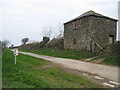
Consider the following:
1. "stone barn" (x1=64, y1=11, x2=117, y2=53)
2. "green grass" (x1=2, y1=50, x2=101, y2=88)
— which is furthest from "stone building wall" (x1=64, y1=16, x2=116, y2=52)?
"green grass" (x1=2, y1=50, x2=101, y2=88)

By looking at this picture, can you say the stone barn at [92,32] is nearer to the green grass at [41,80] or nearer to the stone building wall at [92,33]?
the stone building wall at [92,33]

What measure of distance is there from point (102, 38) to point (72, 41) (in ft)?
20.2

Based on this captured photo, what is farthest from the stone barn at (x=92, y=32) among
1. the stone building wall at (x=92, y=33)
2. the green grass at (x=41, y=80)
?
the green grass at (x=41, y=80)

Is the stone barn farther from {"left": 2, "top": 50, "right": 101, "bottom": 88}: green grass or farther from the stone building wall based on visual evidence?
{"left": 2, "top": 50, "right": 101, "bottom": 88}: green grass

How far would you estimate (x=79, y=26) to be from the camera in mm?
19375

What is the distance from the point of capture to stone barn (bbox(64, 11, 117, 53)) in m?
17.0

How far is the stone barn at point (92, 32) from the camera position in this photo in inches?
669

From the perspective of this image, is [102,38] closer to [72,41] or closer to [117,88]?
[72,41]

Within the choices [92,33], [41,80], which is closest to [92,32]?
[92,33]

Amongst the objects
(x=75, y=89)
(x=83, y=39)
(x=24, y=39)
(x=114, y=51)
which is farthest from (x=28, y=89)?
(x=24, y=39)

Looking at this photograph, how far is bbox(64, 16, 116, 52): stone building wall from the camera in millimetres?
17000

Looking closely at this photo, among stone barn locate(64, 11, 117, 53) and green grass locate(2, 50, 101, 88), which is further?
stone barn locate(64, 11, 117, 53)

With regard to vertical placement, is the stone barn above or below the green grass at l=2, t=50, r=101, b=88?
above

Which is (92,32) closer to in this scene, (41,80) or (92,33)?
(92,33)
